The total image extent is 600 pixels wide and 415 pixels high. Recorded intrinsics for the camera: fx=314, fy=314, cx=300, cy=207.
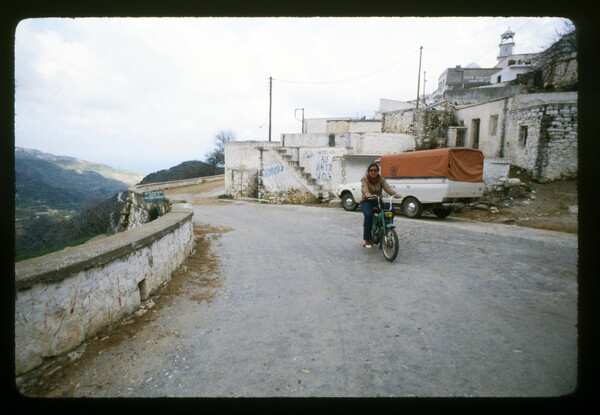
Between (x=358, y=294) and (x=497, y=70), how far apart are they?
57.4 m

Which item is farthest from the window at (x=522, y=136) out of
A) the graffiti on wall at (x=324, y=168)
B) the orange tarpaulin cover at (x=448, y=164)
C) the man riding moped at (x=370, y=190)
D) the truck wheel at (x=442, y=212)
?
the man riding moped at (x=370, y=190)

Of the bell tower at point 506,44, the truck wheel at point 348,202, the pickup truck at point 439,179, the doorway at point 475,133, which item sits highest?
the bell tower at point 506,44

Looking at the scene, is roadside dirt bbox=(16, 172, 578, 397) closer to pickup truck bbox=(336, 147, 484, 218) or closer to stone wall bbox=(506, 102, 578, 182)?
stone wall bbox=(506, 102, 578, 182)

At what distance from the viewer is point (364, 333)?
3318 mm

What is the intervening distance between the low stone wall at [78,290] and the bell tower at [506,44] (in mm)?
65667

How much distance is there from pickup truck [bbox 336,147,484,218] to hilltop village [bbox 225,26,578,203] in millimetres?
3593

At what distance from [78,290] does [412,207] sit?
11063 millimetres

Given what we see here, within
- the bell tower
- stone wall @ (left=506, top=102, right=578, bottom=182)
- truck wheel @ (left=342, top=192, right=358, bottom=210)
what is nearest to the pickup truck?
truck wheel @ (left=342, top=192, right=358, bottom=210)

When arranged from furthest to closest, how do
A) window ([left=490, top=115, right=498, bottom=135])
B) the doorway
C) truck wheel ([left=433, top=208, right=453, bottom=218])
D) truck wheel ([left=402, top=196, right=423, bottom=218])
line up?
the doorway < window ([left=490, top=115, right=498, bottom=135]) < truck wheel ([left=433, top=208, right=453, bottom=218]) < truck wheel ([left=402, top=196, right=423, bottom=218])

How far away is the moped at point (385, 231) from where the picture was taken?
5942 millimetres

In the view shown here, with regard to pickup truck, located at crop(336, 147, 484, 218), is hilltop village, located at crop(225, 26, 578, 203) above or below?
above

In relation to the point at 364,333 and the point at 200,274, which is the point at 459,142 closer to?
the point at 200,274

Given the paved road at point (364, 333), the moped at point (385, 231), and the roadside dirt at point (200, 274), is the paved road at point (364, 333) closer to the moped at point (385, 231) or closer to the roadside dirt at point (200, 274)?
the roadside dirt at point (200, 274)

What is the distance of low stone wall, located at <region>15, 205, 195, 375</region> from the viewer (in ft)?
7.89
